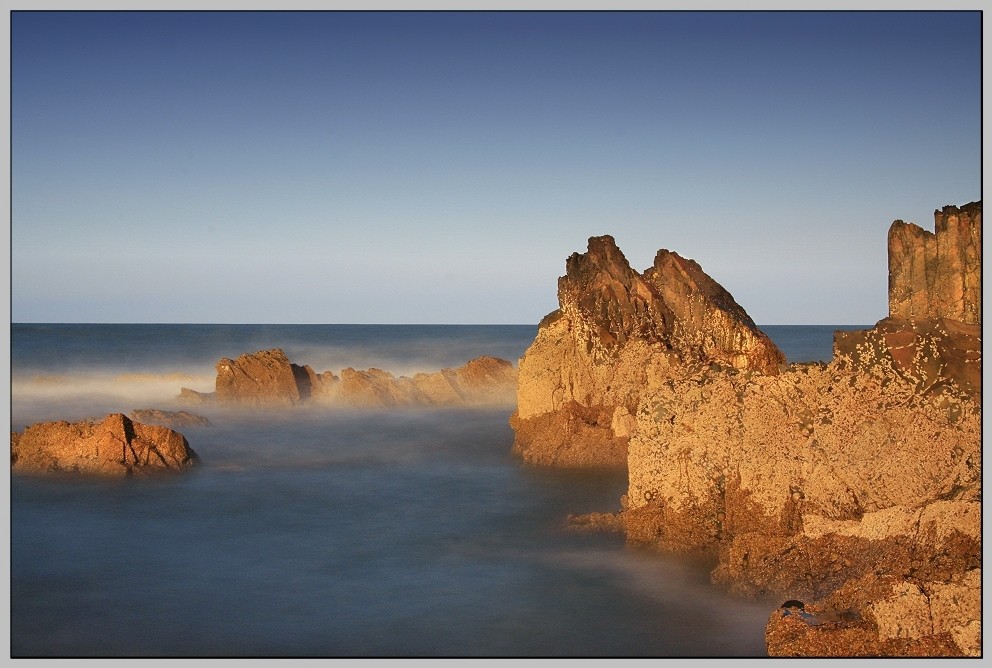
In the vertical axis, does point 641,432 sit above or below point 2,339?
below

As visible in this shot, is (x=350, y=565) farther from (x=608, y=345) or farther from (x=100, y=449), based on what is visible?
(x=608, y=345)

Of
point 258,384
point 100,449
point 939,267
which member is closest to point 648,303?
point 939,267

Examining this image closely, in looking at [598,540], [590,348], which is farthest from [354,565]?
[590,348]

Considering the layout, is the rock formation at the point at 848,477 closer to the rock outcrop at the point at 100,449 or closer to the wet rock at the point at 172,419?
the rock outcrop at the point at 100,449

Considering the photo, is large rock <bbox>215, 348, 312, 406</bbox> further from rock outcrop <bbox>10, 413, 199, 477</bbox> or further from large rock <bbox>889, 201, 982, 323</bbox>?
large rock <bbox>889, 201, 982, 323</bbox>

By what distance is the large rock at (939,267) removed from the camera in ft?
38.9

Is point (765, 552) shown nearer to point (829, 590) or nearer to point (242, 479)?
point (829, 590)

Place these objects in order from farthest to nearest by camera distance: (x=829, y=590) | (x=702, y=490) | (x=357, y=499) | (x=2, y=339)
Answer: (x=357, y=499) < (x=702, y=490) < (x=829, y=590) < (x=2, y=339)

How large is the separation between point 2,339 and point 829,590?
28.0ft

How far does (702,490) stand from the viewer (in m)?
12.4

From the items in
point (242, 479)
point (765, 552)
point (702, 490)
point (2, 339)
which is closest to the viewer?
point (2, 339)

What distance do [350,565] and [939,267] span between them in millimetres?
8110

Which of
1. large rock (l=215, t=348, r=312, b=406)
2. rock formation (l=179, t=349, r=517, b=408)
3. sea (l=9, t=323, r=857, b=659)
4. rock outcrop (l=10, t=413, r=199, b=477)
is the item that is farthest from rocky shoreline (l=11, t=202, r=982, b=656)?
large rock (l=215, t=348, r=312, b=406)

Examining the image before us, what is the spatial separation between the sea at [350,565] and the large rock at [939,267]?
13.5 ft
